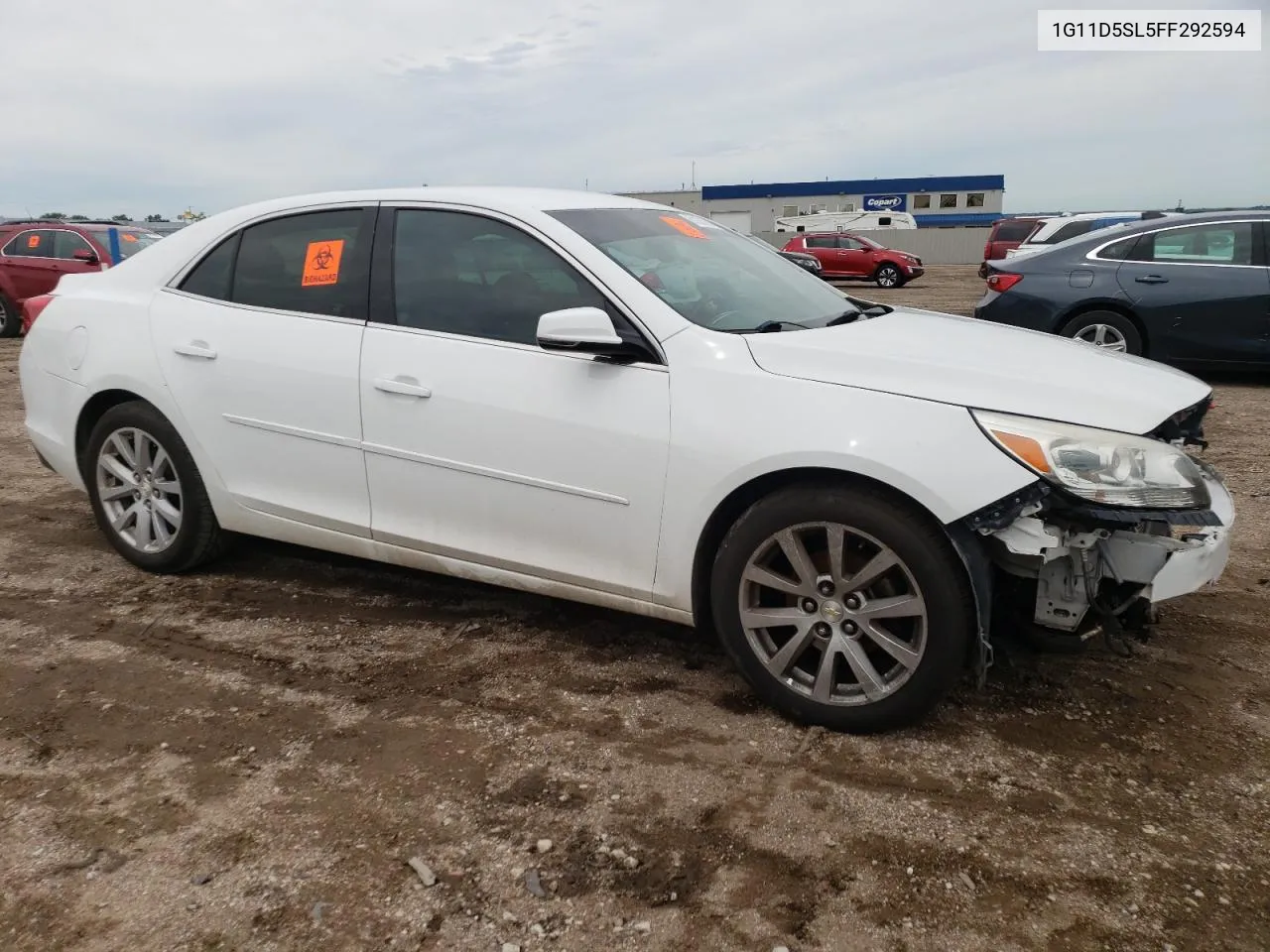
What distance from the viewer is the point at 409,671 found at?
333cm

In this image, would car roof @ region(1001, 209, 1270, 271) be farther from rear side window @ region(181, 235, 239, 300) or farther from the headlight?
rear side window @ region(181, 235, 239, 300)

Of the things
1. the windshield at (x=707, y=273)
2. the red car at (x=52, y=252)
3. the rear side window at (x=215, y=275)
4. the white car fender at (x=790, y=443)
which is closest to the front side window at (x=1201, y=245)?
the windshield at (x=707, y=273)

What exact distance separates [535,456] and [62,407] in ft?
8.23

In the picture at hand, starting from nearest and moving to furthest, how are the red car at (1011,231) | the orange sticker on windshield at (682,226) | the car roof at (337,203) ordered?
the car roof at (337,203) → the orange sticker on windshield at (682,226) → the red car at (1011,231)

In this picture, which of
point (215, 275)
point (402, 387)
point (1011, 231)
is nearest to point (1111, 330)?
point (402, 387)

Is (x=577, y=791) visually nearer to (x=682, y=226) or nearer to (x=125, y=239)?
(x=682, y=226)

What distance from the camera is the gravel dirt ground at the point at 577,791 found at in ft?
7.02

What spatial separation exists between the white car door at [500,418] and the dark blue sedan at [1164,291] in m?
5.95

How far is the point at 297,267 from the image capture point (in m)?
3.73

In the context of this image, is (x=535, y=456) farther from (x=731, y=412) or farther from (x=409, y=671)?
(x=409, y=671)

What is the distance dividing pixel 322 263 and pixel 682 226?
1413 millimetres

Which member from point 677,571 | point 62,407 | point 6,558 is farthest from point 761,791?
point 6,558

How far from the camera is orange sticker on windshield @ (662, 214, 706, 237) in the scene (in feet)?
12.4

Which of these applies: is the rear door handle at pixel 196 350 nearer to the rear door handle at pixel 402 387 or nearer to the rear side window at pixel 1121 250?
the rear door handle at pixel 402 387
